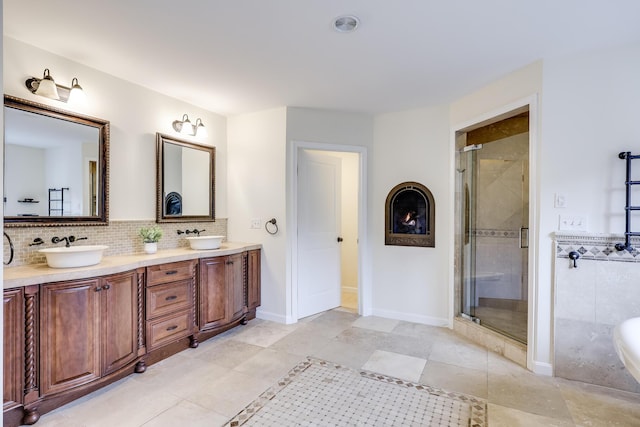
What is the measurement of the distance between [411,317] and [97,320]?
3.05 metres

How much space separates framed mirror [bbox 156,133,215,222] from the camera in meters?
3.35

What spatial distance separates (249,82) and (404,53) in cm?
140

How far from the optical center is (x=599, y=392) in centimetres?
233

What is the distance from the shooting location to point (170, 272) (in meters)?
2.86

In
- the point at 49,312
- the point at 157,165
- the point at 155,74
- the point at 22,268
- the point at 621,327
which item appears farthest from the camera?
the point at 157,165

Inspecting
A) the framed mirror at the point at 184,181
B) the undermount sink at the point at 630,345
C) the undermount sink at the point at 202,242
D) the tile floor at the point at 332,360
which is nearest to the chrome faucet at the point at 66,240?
the framed mirror at the point at 184,181

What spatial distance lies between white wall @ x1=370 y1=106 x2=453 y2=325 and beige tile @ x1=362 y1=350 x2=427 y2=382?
100cm

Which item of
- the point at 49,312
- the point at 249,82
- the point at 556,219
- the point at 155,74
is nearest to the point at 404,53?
the point at 249,82

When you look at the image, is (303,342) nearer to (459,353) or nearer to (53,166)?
(459,353)

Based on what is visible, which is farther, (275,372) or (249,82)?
(249,82)

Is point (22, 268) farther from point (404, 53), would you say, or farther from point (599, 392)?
point (599, 392)

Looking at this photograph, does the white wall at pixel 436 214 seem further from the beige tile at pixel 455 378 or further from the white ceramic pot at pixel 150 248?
the white ceramic pot at pixel 150 248

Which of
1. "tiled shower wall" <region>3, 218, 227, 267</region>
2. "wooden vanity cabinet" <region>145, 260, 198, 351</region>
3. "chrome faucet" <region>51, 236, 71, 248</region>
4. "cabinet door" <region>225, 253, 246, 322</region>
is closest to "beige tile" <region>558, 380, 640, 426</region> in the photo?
"cabinet door" <region>225, 253, 246, 322</region>

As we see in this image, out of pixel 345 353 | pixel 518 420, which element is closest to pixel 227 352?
pixel 345 353
